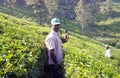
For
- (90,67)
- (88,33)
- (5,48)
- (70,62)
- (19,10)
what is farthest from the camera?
(19,10)

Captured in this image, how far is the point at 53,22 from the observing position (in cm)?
1352

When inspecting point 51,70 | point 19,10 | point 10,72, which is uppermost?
point 10,72

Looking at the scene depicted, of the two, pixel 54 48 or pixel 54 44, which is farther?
pixel 54 44

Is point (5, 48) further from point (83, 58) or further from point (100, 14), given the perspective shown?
point (100, 14)

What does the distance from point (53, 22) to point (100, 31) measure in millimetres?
126209

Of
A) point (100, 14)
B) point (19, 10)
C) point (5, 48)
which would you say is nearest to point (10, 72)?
point (5, 48)

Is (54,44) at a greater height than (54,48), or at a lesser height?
greater

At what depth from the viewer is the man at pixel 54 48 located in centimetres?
1307

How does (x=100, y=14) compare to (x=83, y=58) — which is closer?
(x=83, y=58)

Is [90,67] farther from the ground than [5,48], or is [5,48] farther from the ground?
[5,48]

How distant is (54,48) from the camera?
1295cm

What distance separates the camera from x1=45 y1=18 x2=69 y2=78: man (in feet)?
42.9

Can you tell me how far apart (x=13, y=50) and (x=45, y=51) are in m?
3.01

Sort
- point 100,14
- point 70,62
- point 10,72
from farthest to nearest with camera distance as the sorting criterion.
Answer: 1. point 100,14
2. point 70,62
3. point 10,72
